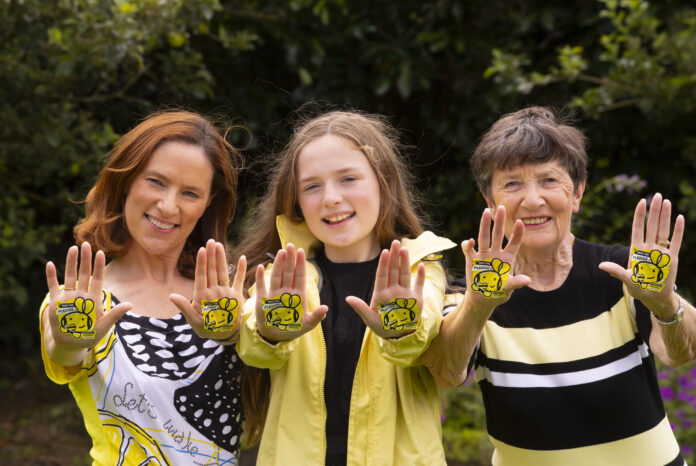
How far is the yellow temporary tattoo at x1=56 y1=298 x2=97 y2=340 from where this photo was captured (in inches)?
79.5

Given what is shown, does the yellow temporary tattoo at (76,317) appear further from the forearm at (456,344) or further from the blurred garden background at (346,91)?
the blurred garden background at (346,91)

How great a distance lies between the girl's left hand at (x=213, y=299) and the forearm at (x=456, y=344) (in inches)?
20.9

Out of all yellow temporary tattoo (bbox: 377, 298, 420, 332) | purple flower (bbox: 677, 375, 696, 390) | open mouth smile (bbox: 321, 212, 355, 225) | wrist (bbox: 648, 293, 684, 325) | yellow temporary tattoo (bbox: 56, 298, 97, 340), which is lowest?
purple flower (bbox: 677, 375, 696, 390)

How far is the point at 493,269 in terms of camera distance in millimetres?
1955

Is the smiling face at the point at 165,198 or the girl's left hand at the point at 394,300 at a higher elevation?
the smiling face at the point at 165,198

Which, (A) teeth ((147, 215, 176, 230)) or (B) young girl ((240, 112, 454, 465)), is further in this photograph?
(A) teeth ((147, 215, 176, 230))

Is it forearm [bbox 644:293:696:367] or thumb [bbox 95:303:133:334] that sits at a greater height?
forearm [bbox 644:293:696:367]

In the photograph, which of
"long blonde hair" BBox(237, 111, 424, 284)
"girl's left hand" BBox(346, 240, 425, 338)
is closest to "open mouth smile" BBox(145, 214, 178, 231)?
"long blonde hair" BBox(237, 111, 424, 284)

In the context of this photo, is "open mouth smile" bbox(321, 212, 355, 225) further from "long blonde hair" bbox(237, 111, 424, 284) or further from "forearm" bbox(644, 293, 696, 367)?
"forearm" bbox(644, 293, 696, 367)

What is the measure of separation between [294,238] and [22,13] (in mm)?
2158

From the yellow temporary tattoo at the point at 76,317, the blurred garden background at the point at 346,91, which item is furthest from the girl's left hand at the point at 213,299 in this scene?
the blurred garden background at the point at 346,91

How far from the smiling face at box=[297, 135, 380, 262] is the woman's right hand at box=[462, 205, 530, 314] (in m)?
0.40

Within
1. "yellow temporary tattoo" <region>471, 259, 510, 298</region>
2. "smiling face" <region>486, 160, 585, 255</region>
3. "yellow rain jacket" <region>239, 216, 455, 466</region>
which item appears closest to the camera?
"yellow temporary tattoo" <region>471, 259, 510, 298</region>

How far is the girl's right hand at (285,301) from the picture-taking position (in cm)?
200
